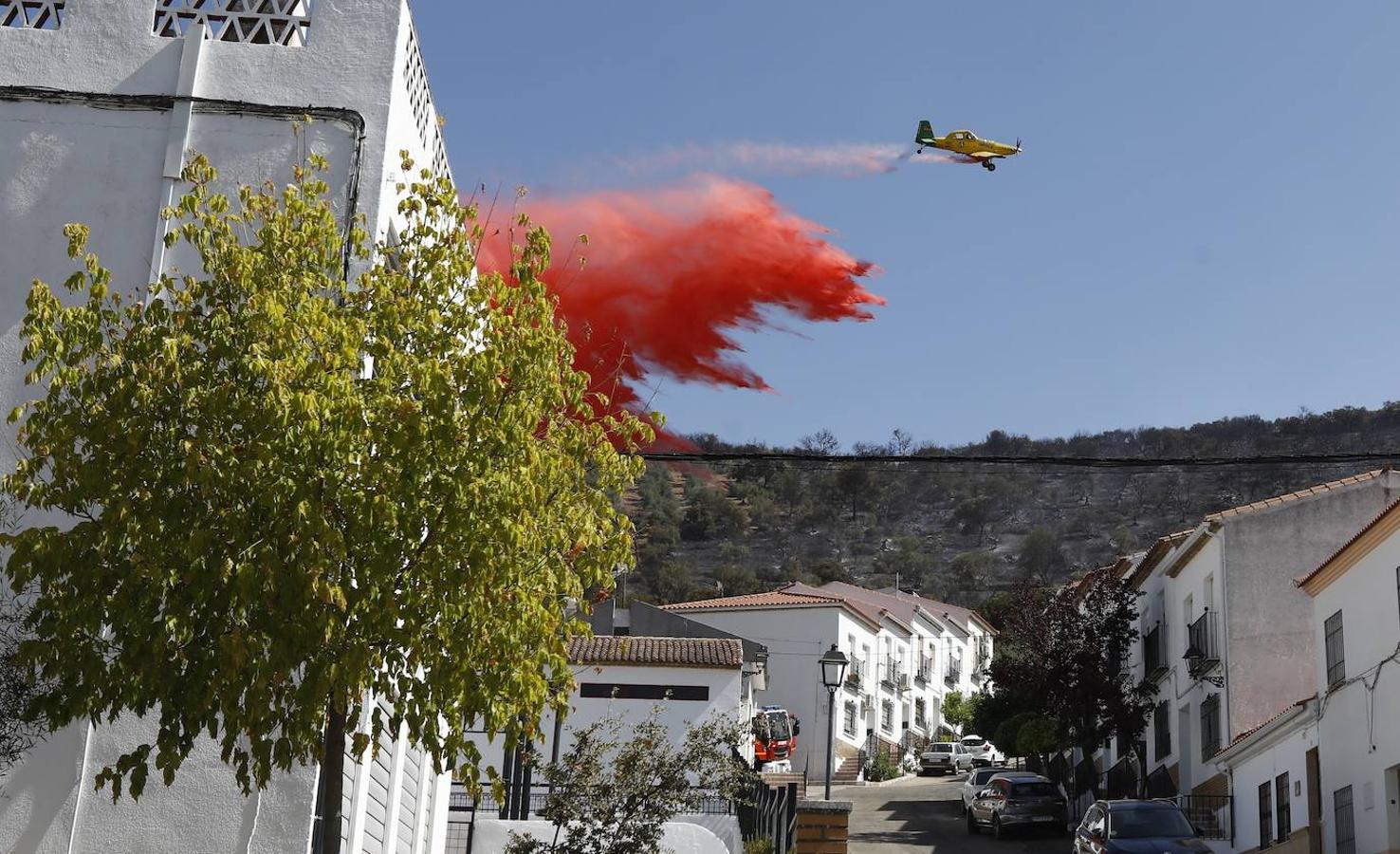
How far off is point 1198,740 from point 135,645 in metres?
30.4

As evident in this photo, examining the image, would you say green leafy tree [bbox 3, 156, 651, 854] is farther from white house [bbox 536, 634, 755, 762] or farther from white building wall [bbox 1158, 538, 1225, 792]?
white building wall [bbox 1158, 538, 1225, 792]

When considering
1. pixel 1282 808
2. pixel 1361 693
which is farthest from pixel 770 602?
pixel 1361 693

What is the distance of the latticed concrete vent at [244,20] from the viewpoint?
45.6ft

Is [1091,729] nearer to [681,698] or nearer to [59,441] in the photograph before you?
[681,698]

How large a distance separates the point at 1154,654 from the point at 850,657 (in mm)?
22816

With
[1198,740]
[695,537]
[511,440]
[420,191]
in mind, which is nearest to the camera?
[511,440]

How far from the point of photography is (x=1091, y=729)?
130 feet

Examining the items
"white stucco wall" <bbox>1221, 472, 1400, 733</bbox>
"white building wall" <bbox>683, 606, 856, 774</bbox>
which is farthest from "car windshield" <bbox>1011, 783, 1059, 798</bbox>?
"white building wall" <bbox>683, 606, 856, 774</bbox>

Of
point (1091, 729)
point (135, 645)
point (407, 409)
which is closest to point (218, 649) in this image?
point (135, 645)

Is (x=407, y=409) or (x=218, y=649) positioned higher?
(x=407, y=409)

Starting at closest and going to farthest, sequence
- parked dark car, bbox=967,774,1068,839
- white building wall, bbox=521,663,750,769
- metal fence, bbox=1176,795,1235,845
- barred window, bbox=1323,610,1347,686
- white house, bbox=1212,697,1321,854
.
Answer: barred window, bbox=1323,610,1347,686
white house, bbox=1212,697,1321,854
metal fence, bbox=1176,795,1235,845
parked dark car, bbox=967,774,1068,839
white building wall, bbox=521,663,750,769

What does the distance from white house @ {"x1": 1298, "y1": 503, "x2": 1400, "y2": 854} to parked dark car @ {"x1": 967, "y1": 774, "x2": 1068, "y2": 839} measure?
352 inches

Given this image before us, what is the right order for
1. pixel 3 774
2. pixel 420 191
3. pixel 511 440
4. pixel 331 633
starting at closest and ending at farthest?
pixel 331 633 < pixel 511 440 < pixel 420 191 < pixel 3 774

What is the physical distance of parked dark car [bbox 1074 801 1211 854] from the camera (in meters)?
21.8
